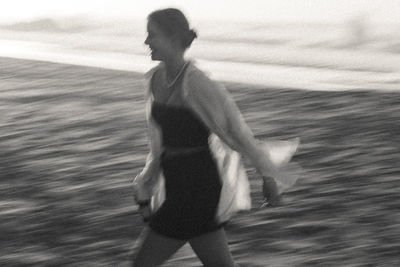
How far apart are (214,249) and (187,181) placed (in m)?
0.29

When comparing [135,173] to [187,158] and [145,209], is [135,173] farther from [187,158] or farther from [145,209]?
[187,158]

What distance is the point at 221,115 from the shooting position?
4.89 m

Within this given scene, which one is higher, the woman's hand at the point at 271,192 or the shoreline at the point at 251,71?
the woman's hand at the point at 271,192

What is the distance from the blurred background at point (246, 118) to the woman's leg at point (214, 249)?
1.89m

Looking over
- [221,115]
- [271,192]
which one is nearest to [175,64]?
[221,115]

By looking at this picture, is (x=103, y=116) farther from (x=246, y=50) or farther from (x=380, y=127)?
(x=246, y=50)

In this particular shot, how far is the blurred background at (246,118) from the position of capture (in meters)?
7.50

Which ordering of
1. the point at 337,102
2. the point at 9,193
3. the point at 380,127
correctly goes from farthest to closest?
the point at 337,102
the point at 380,127
the point at 9,193

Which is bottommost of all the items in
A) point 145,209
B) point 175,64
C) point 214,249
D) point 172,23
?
point 214,249

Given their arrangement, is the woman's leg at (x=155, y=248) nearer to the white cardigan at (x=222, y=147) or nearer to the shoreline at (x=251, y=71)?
the white cardigan at (x=222, y=147)

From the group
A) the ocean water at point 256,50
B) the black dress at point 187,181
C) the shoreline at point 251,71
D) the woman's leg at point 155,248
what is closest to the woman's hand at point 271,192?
the black dress at point 187,181

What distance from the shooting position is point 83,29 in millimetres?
19594

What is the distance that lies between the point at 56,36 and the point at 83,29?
90 centimetres

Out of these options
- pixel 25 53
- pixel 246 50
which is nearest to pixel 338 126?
pixel 246 50
